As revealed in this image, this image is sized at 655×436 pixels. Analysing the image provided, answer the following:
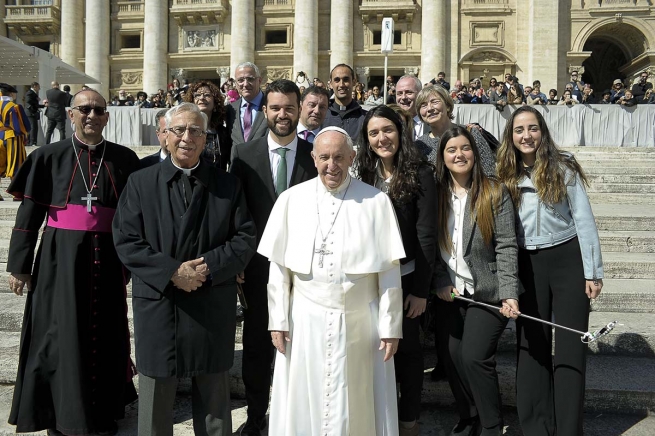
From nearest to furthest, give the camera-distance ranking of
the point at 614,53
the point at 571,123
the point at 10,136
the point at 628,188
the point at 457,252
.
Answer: the point at 457,252 < the point at 628,188 < the point at 10,136 < the point at 571,123 < the point at 614,53

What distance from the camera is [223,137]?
4801 millimetres

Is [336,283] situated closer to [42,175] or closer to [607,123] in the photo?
[42,175]

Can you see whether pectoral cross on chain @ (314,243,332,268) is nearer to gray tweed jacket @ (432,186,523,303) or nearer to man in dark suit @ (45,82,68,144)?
gray tweed jacket @ (432,186,523,303)

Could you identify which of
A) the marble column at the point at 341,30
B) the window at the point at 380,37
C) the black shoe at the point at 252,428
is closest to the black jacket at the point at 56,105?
the black shoe at the point at 252,428

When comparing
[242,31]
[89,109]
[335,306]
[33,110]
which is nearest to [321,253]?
[335,306]

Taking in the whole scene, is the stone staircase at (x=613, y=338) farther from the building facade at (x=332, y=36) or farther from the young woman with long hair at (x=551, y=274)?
the building facade at (x=332, y=36)

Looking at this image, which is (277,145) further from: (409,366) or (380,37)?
(380,37)

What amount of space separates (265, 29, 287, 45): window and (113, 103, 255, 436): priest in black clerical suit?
2759cm

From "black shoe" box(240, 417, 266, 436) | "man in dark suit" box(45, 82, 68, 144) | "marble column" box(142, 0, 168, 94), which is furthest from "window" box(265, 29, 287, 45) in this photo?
"black shoe" box(240, 417, 266, 436)

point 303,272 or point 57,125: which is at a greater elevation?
point 57,125

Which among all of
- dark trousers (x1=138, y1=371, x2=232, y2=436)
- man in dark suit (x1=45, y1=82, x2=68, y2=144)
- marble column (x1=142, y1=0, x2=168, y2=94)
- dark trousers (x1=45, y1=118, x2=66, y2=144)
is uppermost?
marble column (x1=142, y1=0, x2=168, y2=94)

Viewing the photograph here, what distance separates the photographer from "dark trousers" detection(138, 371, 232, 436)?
2990mm

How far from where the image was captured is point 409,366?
3.34 meters

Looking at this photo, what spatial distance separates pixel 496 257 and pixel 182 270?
74.5 inches
